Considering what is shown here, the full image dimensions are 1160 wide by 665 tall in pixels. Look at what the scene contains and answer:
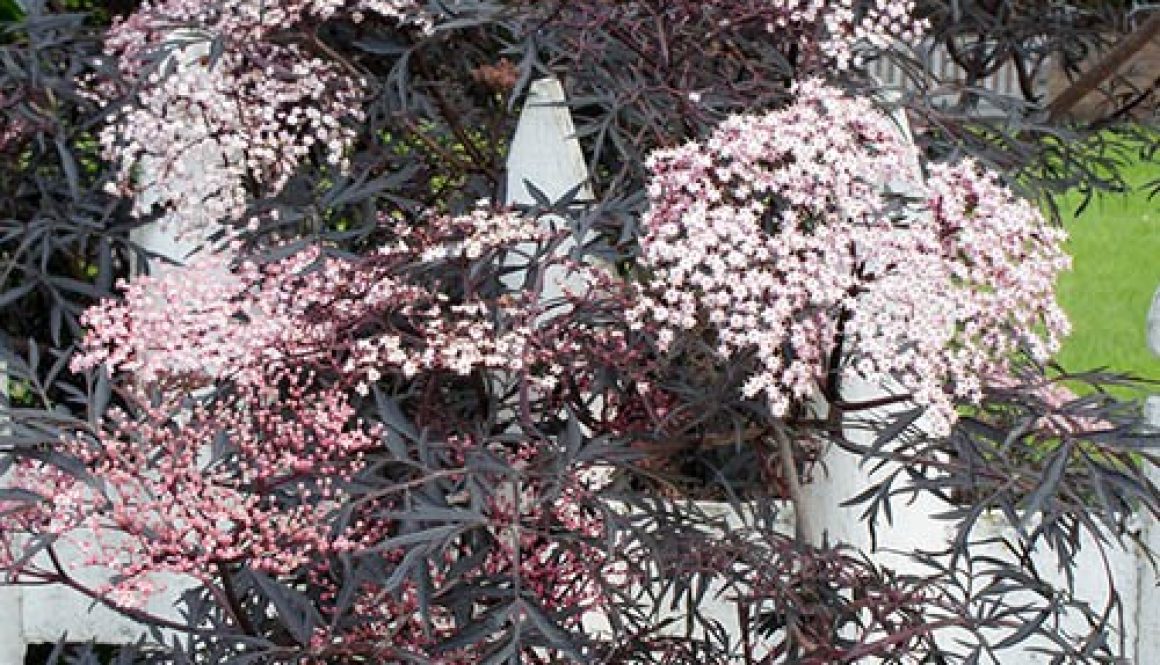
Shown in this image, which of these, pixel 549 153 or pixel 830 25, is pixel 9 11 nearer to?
pixel 549 153

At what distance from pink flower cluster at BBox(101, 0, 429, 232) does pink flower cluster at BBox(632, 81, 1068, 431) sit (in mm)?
544

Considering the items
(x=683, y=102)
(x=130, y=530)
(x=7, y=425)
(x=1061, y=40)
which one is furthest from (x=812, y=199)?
(x=1061, y=40)

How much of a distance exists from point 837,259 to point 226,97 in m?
0.85

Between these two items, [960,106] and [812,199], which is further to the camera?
[960,106]

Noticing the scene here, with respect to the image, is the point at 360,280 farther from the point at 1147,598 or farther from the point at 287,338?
the point at 1147,598

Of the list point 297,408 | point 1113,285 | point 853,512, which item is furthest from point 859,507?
point 1113,285

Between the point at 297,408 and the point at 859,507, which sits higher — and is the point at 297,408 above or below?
below

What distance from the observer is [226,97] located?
2.15 meters

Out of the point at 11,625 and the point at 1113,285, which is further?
the point at 1113,285

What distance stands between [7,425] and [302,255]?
0.33m

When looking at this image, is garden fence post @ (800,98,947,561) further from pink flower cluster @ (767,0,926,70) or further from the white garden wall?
pink flower cluster @ (767,0,926,70)

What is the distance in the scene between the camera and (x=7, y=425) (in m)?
1.74

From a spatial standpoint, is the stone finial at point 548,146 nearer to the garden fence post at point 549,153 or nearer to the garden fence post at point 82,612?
the garden fence post at point 549,153

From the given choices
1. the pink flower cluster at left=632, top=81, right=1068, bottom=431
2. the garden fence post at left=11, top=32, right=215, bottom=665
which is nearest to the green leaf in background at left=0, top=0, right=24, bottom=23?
the garden fence post at left=11, top=32, right=215, bottom=665
